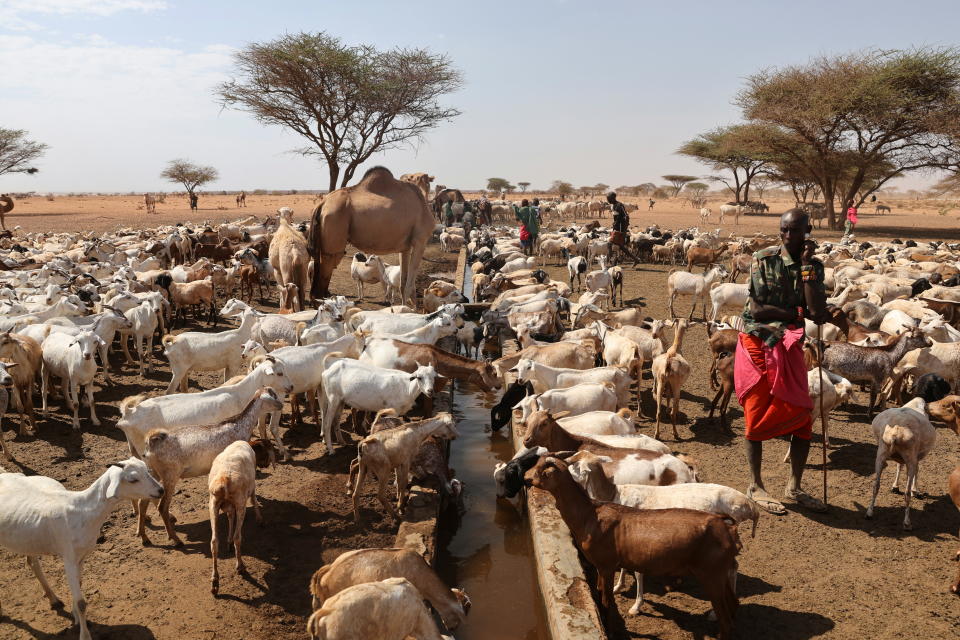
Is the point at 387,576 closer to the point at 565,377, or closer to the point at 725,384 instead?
the point at 565,377

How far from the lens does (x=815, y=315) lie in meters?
5.78

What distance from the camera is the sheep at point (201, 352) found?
884 centimetres

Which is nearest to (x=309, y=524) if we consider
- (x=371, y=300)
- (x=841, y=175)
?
(x=371, y=300)

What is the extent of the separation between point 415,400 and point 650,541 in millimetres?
4417

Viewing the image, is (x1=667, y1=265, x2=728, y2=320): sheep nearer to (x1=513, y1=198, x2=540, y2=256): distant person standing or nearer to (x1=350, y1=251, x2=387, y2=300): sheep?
(x1=350, y1=251, x2=387, y2=300): sheep

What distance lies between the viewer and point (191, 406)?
6875mm

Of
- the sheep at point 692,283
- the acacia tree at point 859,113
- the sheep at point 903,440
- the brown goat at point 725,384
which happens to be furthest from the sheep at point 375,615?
the acacia tree at point 859,113

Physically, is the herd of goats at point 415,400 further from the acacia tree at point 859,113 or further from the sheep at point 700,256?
the acacia tree at point 859,113

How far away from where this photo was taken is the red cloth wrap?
236 inches

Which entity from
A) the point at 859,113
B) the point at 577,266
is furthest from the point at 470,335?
the point at 859,113

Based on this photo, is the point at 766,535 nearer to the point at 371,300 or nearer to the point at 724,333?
the point at 724,333

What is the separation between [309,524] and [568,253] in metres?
19.9

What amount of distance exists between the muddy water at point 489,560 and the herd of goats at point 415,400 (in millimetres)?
474

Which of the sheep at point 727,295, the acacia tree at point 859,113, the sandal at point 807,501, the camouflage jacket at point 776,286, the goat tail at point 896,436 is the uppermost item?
the acacia tree at point 859,113
